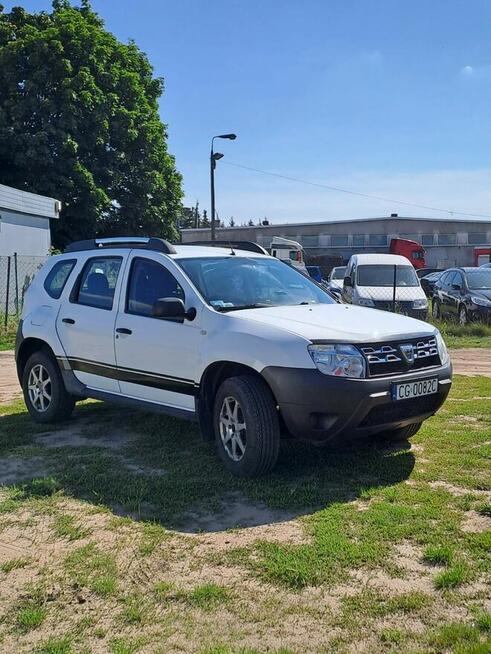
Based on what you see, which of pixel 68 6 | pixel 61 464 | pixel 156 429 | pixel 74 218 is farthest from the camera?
pixel 68 6

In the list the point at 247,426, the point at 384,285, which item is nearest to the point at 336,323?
the point at 247,426

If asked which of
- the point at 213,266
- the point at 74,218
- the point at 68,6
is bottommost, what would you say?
the point at 213,266

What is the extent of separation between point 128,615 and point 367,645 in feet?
3.52

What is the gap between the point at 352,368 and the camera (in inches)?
177

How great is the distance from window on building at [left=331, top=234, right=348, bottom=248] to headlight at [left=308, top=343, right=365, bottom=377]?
47.0 metres

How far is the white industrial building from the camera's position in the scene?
17875mm

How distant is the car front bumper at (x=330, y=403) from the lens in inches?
175

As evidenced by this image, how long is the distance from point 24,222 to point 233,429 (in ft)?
52.1

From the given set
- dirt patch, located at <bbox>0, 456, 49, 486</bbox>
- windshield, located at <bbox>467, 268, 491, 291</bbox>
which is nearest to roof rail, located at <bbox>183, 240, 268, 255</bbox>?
dirt patch, located at <bbox>0, 456, 49, 486</bbox>

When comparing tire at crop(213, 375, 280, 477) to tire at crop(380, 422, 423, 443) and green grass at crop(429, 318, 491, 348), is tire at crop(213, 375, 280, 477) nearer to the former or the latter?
tire at crop(380, 422, 423, 443)

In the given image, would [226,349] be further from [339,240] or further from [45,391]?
[339,240]

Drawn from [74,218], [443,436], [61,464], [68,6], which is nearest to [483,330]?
[443,436]

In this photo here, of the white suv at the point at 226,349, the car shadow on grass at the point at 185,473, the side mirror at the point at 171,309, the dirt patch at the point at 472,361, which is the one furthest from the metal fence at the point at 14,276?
the side mirror at the point at 171,309

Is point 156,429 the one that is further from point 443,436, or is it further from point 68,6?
point 68,6
